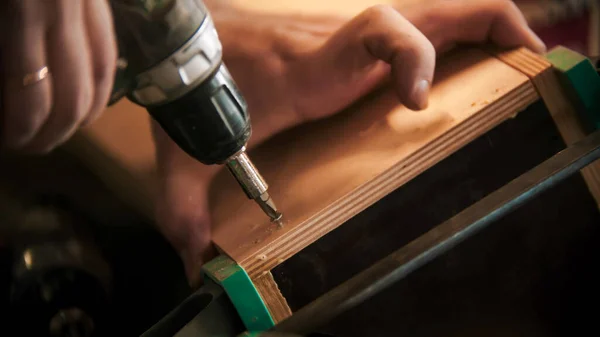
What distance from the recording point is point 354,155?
439mm

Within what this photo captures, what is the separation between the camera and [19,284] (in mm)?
478

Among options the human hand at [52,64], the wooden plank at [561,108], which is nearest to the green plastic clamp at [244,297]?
the human hand at [52,64]

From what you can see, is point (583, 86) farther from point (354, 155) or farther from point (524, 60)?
point (354, 155)

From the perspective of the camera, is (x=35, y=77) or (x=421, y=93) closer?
(x=35, y=77)

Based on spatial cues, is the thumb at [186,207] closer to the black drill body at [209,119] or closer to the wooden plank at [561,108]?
the black drill body at [209,119]

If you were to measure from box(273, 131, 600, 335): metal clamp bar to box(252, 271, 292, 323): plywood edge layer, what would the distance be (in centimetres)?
5

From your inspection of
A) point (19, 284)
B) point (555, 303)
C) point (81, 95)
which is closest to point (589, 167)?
point (555, 303)

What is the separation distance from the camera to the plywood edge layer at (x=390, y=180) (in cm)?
39

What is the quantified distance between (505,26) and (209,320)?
34cm

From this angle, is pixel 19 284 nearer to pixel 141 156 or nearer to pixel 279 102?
pixel 141 156

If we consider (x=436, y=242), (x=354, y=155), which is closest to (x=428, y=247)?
(x=436, y=242)

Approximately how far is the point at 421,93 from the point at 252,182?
0.15 metres

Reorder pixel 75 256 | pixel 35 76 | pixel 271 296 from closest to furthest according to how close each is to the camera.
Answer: pixel 35 76 < pixel 271 296 < pixel 75 256

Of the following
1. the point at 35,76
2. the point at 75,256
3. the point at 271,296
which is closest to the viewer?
the point at 35,76
